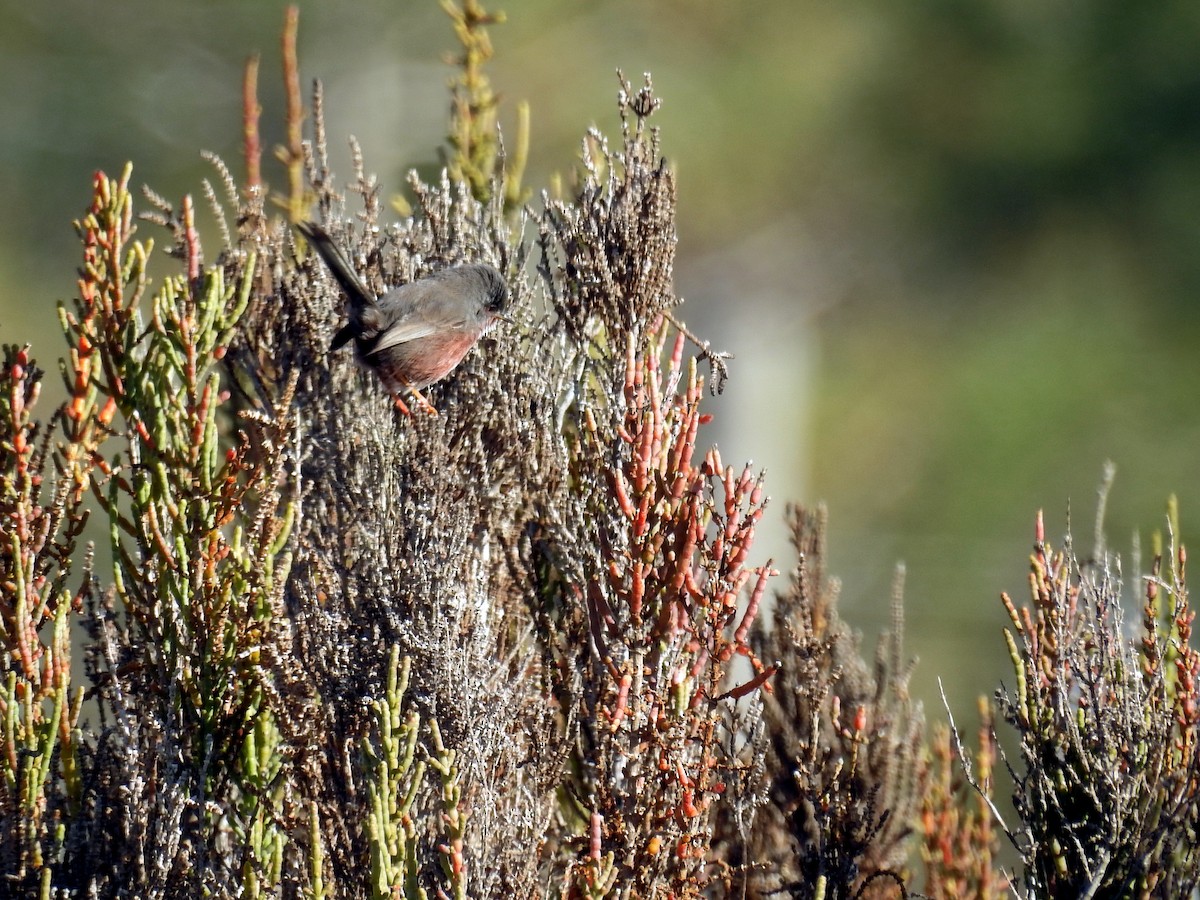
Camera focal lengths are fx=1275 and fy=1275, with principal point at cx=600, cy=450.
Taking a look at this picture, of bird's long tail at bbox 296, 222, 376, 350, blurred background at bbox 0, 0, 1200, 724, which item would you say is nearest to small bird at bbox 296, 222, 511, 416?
bird's long tail at bbox 296, 222, 376, 350

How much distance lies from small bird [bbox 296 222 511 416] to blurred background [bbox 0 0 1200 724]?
37.7 ft

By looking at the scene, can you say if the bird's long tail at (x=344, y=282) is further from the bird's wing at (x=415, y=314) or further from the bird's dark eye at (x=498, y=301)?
the bird's dark eye at (x=498, y=301)

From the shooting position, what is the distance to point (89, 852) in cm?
282

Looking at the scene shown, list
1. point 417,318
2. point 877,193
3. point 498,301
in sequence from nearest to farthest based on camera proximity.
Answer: point 417,318 → point 498,301 → point 877,193

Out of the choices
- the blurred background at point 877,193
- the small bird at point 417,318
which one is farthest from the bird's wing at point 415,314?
the blurred background at point 877,193

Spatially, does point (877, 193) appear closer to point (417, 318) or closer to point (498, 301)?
point (498, 301)

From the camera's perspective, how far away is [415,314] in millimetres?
3051

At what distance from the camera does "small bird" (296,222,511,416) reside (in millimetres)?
2953

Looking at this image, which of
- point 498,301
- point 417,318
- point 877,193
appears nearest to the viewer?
point 417,318

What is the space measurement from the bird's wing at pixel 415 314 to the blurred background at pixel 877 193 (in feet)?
37.7

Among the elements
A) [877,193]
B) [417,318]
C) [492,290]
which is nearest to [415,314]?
[417,318]

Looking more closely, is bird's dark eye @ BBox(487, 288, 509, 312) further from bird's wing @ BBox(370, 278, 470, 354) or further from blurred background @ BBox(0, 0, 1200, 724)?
blurred background @ BBox(0, 0, 1200, 724)

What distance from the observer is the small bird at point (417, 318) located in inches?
116

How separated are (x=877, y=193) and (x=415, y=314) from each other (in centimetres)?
2114
